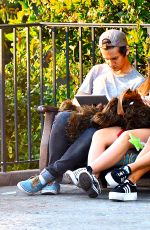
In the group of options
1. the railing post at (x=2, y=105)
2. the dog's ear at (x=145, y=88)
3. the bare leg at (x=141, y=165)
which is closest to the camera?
the bare leg at (x=141, y=165)

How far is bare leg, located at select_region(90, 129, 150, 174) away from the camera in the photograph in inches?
351

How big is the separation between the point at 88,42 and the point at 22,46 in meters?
0.78

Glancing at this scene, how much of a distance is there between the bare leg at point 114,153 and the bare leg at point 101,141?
0.09 metres

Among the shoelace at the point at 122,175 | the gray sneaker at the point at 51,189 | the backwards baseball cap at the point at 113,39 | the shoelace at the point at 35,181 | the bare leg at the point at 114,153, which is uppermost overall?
the backwards baseball cap at the point at 113,39

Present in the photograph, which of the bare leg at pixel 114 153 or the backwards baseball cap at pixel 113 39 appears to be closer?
the bare leg at pixel 114 153

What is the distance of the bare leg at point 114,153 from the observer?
8.91m

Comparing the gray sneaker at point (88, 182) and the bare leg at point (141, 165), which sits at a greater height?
the bare leg at point (141, 165)

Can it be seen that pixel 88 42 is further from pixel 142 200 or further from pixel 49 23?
pixel 142 200

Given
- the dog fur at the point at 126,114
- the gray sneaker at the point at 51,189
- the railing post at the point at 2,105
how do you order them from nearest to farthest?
the dog fur at the point at 126,114
the gray sneaker at the point at 51,189
the railing post at the point at 2,105

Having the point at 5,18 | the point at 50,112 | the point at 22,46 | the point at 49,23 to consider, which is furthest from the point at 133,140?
the point at 5,18

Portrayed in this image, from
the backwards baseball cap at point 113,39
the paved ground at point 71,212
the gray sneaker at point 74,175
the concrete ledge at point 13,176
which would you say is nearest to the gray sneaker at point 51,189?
the paved ground at point 71,212

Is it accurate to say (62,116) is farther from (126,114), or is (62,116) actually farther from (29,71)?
(29,71)

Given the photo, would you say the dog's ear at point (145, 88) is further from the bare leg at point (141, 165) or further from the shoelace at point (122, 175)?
the shoelace at point (122, 175)

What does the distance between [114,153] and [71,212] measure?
0.76 m
